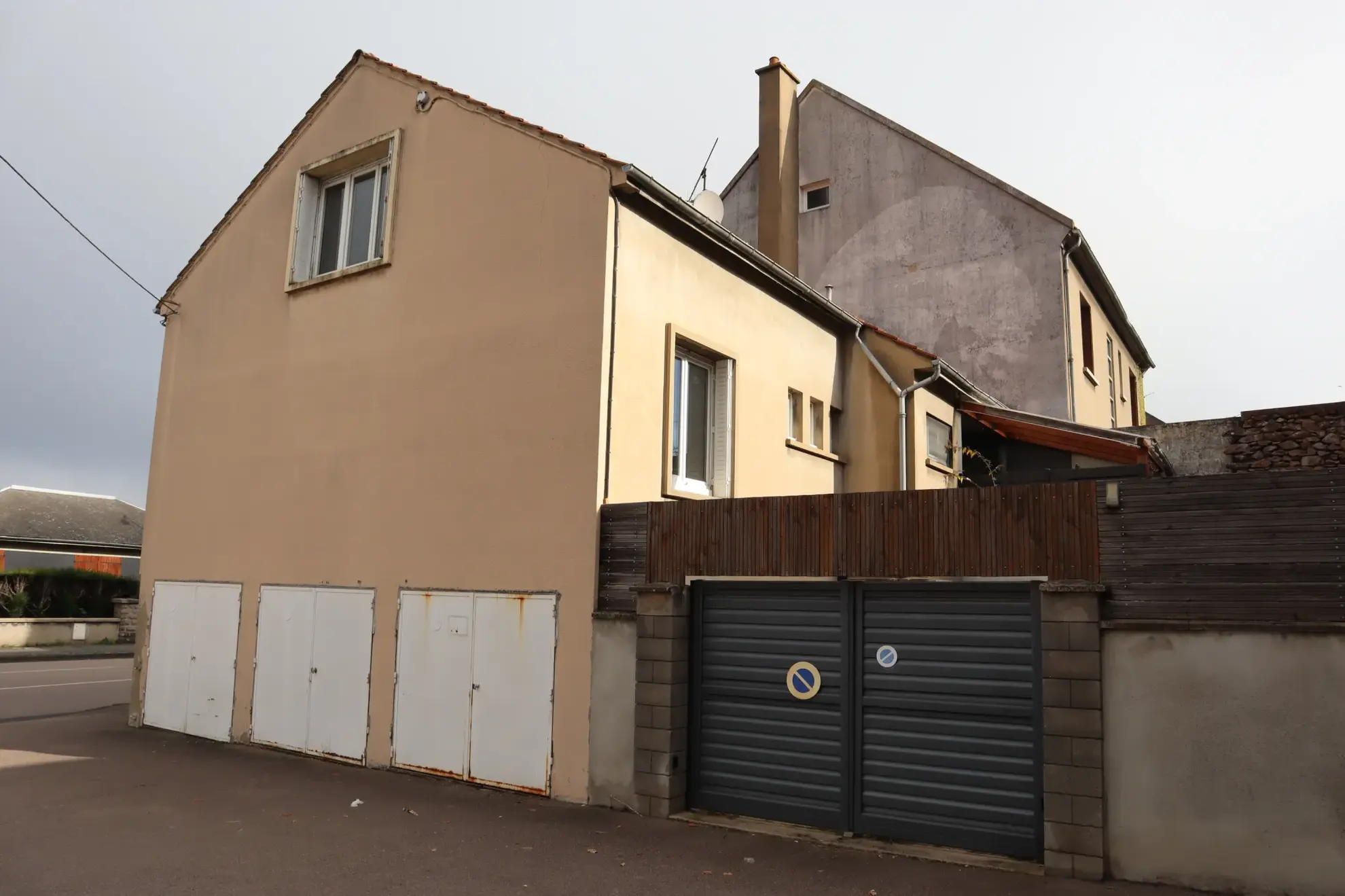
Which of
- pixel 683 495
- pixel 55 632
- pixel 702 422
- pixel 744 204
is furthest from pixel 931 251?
pixel 55 632

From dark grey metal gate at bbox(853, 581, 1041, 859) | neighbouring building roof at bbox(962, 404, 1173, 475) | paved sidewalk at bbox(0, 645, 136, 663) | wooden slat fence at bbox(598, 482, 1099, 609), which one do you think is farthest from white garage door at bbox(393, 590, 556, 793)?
paved sidewalk at bbox(0, 645, 136, 663)

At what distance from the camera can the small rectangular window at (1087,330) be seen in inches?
762

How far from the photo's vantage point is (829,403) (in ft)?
42.5

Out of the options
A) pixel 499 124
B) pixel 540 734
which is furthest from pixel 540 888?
pixel 499 124

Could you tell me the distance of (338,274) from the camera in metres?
11.6

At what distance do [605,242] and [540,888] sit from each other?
559 cm

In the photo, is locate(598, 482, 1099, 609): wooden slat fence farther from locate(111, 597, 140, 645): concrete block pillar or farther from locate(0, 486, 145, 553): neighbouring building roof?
locate(0, 486, 145, 553): neighbouring building roof

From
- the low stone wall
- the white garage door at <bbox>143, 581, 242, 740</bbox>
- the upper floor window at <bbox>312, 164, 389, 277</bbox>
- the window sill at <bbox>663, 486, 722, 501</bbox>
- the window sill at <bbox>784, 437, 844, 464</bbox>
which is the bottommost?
the low stone wall

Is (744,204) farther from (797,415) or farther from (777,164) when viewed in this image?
(797,415)

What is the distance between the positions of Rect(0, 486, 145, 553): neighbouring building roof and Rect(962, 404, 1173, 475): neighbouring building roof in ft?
119

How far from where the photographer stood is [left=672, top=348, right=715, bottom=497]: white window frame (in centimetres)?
1009

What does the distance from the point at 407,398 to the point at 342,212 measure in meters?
3.33

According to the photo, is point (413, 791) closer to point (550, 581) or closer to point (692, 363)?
point (550, 581)

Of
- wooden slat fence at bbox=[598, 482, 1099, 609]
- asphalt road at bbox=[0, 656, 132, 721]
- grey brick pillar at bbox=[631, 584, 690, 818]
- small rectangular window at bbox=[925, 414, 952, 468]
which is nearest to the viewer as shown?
wooden slat fence at bbox=[598, 482, 1099, 609]
